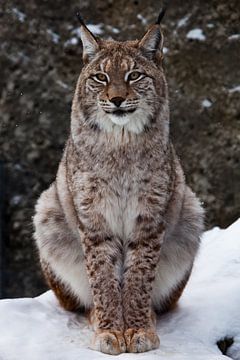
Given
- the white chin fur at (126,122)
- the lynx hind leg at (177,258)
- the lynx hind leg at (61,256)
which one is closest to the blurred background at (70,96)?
the lynx hind leg at (177,258)

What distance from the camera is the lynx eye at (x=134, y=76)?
4.35 m

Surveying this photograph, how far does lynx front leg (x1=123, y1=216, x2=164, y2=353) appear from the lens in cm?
431

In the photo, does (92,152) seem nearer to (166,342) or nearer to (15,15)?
(166,342)

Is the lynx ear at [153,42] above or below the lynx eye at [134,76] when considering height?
above

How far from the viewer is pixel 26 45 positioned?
11.2m

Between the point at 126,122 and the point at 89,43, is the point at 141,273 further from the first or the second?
the point at 89,43

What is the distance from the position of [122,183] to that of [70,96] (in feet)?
22.1

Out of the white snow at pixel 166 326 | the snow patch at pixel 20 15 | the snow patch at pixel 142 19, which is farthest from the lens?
the snow patch at pixel 20 15

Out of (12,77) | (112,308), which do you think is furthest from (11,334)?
(12,77)

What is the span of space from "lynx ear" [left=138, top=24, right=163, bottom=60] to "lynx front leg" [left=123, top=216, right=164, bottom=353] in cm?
95

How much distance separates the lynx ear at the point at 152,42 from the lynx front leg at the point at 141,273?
3.13ft

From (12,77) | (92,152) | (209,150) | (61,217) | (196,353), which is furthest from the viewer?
(12,77)

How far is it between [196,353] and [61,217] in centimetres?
120

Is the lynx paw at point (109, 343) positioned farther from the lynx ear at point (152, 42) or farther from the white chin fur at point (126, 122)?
the lynx ear at point (152, 42)
